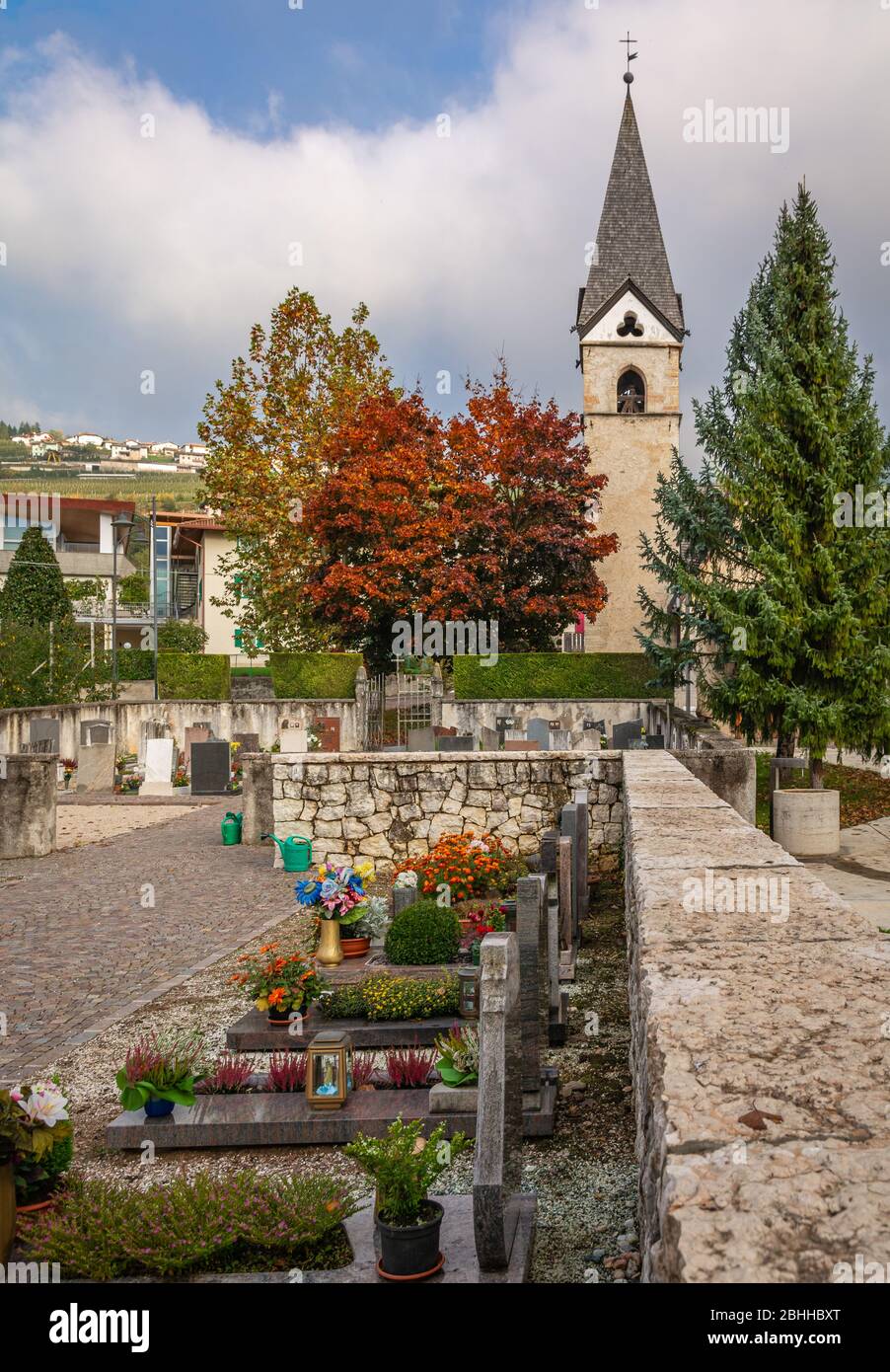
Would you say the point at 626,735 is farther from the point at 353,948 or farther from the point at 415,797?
the point at 353,948

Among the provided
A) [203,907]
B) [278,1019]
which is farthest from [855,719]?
[278,1019]

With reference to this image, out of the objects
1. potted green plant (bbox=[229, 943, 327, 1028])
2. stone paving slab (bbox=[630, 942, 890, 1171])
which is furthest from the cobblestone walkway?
stone paving slab (bbox=[630, 942, 890, 1171])

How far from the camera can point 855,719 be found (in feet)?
47.6

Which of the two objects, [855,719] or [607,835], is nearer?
[607,835]

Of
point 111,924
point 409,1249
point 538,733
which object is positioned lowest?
point 111,924

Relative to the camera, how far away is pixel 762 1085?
1924 mm

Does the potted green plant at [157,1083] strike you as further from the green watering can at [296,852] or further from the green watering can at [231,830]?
the green watering can at [231,830]

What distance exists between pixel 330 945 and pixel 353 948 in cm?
23

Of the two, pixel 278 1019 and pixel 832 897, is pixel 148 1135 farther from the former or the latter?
pixel 832 897

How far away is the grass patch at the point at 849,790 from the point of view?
15.2 meters

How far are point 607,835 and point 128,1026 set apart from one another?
588 centimetres

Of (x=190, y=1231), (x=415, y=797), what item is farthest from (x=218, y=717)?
(x=190, y=1231)

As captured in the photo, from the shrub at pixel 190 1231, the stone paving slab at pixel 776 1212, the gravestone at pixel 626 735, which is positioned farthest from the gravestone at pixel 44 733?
the stone paving slab at pixel 776 1212

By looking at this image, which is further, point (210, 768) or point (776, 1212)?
point (210, 768)
